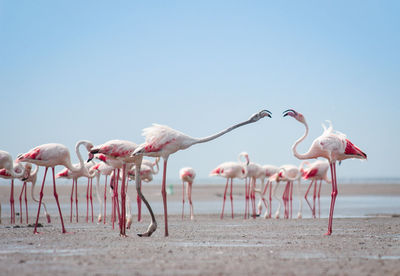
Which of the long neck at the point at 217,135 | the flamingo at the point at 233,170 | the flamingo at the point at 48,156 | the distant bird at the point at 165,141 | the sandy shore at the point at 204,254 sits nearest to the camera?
the sandy shore at the point at 204,254

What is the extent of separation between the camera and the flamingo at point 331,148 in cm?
1147

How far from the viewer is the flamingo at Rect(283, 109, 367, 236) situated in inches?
452

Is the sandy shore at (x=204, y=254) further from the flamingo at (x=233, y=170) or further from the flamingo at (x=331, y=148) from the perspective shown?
the flamingo at (x=233, y=170)

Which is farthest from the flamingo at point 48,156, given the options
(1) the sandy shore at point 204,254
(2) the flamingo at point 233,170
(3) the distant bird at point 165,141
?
(2) the flamingo at point 233,170

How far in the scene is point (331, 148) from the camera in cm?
1141

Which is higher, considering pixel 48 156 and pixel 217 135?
pixel 217 135

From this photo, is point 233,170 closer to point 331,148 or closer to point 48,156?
point 331,148

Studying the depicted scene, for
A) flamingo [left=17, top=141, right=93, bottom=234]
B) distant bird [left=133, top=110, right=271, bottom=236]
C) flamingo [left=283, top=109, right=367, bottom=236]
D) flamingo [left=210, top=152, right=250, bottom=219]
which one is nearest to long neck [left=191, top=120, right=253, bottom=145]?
distant bird [left=133, top=110, right=271, bottom=236]

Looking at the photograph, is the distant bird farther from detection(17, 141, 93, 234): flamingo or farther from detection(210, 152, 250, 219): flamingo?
detection(210, 152, 250, 219): flamingo

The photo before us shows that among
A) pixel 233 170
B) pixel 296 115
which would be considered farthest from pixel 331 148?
pixel 233 170

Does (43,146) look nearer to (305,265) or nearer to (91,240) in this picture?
(91,240)

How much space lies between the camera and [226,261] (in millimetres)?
6781

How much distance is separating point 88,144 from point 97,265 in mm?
5765

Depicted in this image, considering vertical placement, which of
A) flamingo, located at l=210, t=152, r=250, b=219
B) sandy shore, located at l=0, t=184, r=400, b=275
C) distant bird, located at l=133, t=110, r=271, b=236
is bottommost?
sandy shore, located at l=0, t=184, r=400, b=275
